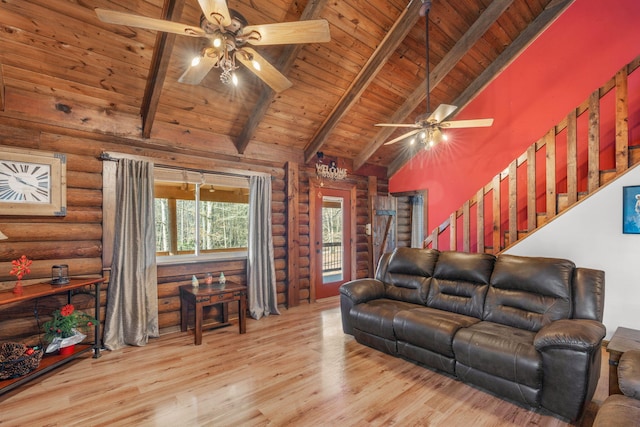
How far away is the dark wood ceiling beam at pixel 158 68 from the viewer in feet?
8.91

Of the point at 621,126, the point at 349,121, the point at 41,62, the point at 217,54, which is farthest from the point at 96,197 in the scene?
the point at 621,126

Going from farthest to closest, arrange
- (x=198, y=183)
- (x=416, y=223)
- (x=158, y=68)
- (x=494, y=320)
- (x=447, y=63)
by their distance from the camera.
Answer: (x=416, y=223) → (x=447, y=63) → (x=198, y=183) → (x=158, y=68) → (x=494, y=320)

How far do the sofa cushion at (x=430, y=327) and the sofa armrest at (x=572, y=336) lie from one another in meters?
0.65

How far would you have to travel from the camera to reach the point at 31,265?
3.06 m

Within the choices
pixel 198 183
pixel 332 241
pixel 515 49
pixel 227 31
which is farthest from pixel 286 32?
pixel 515 49

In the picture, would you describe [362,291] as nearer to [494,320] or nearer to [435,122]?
[494,320]

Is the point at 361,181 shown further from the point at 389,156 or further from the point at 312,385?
the point at 312,385

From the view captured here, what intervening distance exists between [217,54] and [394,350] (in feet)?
10.4

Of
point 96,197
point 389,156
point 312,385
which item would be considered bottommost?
point 312,385

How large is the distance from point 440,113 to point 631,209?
217cm

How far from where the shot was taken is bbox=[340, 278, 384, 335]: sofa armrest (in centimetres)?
353

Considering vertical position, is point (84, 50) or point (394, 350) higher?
point (84, 50)

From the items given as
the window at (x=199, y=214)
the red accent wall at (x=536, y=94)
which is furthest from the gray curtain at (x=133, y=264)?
the red accent wall at (x=536, y=94)

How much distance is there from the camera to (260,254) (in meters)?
4.59
